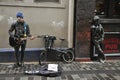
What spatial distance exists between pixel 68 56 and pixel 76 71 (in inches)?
56.2

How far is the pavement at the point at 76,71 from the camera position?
1012 centimetres

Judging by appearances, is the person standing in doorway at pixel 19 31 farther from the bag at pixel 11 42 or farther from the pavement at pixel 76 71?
the pavement at pixel 76 71

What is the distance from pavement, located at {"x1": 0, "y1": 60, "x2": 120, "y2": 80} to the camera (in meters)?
10.1

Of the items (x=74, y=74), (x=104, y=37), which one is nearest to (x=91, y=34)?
(x=104, y=37)

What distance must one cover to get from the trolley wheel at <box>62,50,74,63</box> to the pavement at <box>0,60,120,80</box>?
0.16 m

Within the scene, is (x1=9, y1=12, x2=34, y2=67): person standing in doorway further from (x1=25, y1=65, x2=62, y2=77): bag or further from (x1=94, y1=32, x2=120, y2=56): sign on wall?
(x1=94, y1=32, x2=120, y2=56): sign on wall

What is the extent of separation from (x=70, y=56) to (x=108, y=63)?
1.45m

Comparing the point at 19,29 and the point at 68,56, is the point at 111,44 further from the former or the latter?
the point at 19,29

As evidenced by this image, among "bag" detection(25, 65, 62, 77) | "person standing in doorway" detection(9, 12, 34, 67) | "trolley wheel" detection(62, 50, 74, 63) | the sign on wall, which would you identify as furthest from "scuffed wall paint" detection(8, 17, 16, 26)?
the sign on wall

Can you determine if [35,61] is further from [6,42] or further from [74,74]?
[74,74]

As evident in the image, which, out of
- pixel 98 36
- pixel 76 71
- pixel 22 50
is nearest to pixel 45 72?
pixel 76 71

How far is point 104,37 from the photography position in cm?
1320

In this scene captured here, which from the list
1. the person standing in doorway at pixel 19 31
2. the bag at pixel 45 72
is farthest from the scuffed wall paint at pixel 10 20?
the bag at pixel 45 72

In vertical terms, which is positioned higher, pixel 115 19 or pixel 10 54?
pixel 115 19
